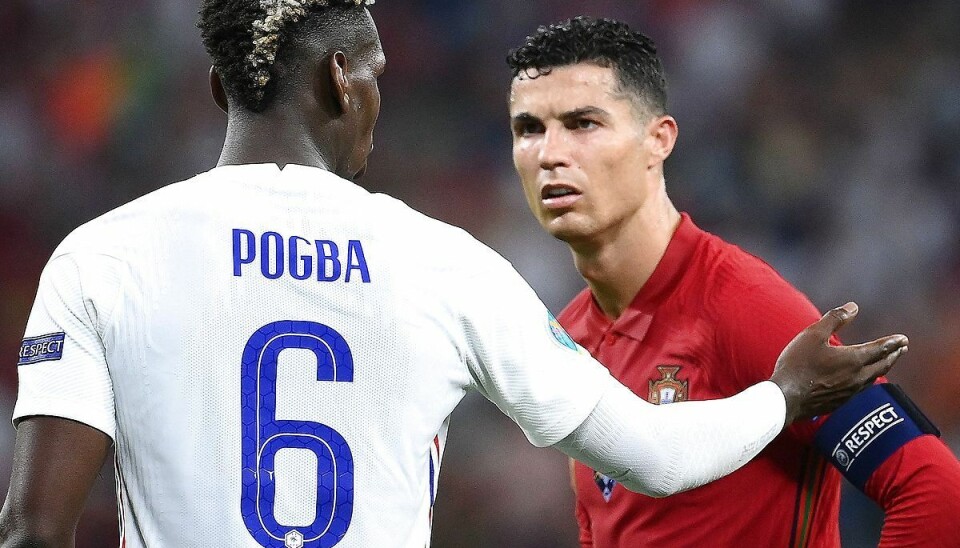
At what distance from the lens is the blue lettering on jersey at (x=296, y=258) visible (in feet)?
5.98

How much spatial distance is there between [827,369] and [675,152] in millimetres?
4373

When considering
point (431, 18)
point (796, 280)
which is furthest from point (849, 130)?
point (431, 18)

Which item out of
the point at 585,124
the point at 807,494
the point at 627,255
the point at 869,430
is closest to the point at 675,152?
the point at 585,124

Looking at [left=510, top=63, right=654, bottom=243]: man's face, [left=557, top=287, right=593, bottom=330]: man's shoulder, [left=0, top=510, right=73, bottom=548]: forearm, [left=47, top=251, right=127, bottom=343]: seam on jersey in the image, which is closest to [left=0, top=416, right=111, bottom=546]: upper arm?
[left=0, top=510, right=73, bottom=548]: forearm

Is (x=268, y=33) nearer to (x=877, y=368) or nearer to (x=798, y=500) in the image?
(x=877, y=368)

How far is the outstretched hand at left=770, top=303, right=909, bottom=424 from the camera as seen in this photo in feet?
7.25

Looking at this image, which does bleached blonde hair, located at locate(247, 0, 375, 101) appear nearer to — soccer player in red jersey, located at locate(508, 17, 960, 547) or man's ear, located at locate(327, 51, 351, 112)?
man's ear, located at locate(327, 51, 351, 112)

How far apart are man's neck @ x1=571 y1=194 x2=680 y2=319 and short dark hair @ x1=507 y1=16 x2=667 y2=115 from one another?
354 millimetres

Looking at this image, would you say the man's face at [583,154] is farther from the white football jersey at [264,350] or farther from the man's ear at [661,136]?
the white football jersey at [264,350]

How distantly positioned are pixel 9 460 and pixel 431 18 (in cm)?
343

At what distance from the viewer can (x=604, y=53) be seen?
3209 millimetres

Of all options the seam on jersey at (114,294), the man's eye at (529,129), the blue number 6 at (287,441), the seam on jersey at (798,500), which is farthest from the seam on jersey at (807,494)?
the seam on jersey at (114,294)

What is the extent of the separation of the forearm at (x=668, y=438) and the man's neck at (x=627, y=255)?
3.22 ft

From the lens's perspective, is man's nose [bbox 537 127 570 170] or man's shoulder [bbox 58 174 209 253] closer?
man's shoulder [bbox 58 174 209 253]
